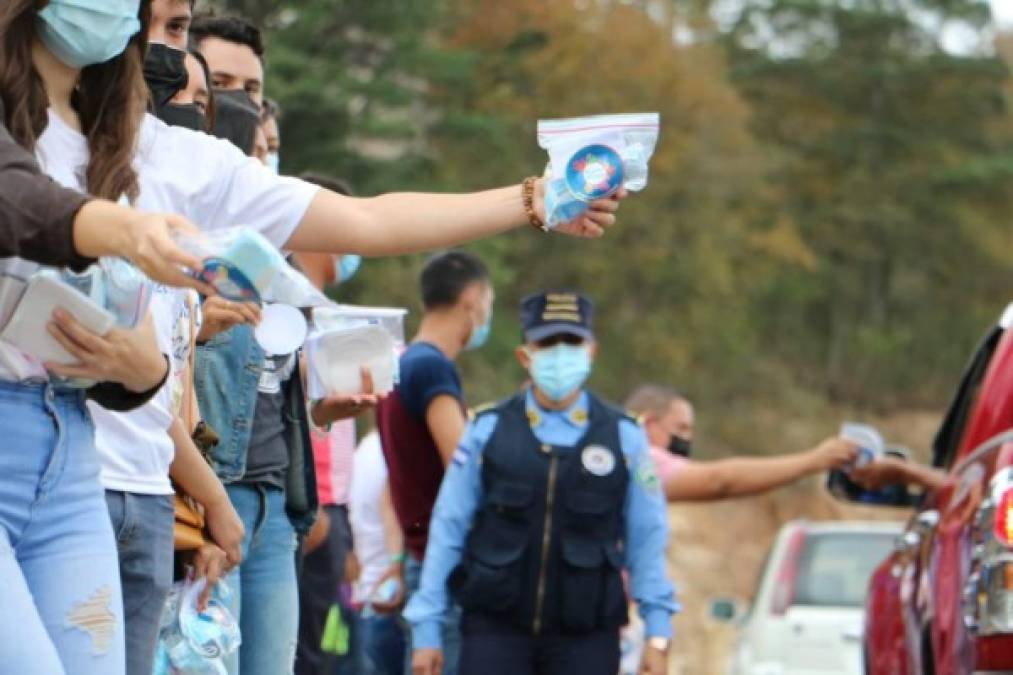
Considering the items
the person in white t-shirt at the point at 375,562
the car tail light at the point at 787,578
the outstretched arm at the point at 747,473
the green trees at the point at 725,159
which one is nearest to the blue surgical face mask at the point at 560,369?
the outstretched arm at the point at 747,473

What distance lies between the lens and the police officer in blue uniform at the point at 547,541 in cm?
795

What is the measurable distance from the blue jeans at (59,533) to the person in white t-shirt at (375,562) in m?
4.98

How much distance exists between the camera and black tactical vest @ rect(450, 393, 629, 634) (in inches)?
313

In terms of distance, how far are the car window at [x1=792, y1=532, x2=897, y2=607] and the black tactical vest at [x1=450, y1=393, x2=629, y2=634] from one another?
8.31 metres

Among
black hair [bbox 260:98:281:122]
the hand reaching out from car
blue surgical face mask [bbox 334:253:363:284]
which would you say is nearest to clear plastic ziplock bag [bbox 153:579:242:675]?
black hair [bbox 260:98:281:122]

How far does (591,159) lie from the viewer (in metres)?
4.50

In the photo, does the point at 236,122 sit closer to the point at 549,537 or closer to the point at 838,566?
the point at 549,537

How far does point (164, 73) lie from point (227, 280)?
67.2 inches

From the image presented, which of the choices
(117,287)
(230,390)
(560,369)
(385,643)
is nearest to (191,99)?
(230,390)

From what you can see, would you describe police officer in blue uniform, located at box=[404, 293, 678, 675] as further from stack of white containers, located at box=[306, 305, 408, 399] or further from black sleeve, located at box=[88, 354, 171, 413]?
black sleeve, located at box=[88, 354, 171, 413]

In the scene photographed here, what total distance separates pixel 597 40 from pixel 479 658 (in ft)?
139

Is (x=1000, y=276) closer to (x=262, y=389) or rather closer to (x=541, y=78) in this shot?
(x=541, y=78)

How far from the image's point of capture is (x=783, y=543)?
56.5ft

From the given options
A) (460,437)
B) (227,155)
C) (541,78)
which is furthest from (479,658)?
(541,78)
